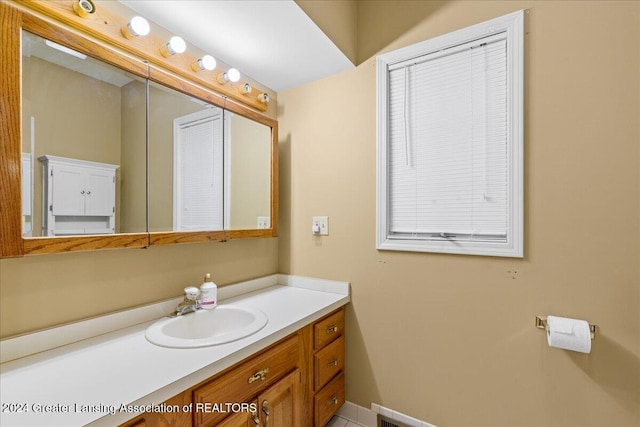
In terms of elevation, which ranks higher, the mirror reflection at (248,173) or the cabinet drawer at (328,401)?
the mirror reflection at (248,173)

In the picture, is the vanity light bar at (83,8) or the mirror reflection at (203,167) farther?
the mirror reflection at (203,167)

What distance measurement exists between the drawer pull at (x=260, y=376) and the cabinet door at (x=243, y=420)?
81 mm

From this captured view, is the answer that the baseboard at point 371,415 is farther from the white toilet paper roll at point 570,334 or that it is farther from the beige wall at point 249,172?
the beige wall at point 249,172

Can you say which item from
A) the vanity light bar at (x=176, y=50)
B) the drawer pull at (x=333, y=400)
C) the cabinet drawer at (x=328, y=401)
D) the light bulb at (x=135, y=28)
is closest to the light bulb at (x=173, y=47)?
the vanity light bar at (x=176, y=50)

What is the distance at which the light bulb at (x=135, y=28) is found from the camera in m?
1.15

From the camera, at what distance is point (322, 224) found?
5.95 ft

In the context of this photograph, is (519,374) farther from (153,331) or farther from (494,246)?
(153,331)

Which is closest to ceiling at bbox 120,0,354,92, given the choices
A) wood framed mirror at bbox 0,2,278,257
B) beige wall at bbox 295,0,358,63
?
beige wall at bbox 295,0,358,63

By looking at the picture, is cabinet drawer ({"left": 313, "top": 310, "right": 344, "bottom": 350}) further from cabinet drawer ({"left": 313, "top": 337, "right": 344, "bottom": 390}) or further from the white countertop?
the white countertop

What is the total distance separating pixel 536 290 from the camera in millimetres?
1241

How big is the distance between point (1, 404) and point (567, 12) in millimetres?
2261

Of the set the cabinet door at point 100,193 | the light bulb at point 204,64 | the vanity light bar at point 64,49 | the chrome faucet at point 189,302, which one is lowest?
the chrome faucet at point 189,302

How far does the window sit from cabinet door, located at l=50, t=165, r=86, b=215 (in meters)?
1.32

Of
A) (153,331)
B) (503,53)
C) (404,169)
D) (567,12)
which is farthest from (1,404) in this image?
(567,12)
